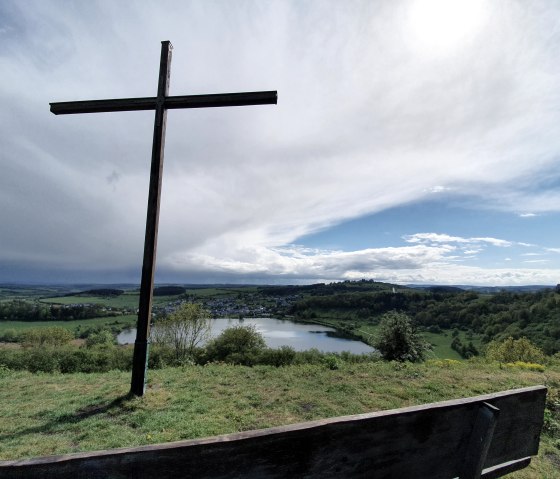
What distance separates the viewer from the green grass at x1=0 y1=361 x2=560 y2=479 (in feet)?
14.8

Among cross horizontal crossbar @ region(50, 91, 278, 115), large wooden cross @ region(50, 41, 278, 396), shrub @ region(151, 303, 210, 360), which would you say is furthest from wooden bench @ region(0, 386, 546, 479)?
Answer: shrub @ region(151, 303, 210, 360)

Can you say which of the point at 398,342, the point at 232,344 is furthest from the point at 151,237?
the point at 398,342

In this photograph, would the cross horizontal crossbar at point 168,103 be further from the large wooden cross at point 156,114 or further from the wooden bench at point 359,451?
the wooden bench at point 359,451

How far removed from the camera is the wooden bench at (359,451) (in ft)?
4.36

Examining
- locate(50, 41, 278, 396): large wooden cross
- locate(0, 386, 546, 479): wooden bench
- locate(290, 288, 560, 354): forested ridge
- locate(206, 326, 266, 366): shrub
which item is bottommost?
locate(290, 288, 560, 354): forested ridge

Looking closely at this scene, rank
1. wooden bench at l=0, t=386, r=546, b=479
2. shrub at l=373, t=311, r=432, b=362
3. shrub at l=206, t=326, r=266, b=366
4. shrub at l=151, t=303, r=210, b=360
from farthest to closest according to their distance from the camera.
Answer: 1. shrub at l=151, t=303, r=210, b=360
2. shrub at l=206, t=326, r=266, b=366
3. shrub at l=373, t=311, r=432, b=362
4. wooden bench at l=0, t=386, r=546, b=479

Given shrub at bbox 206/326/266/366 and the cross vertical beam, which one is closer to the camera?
the cross vertical beam

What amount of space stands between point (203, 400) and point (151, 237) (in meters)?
3.26

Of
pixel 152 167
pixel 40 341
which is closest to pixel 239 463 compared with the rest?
pixel 152 167

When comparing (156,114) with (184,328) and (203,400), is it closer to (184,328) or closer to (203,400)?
(203,400)

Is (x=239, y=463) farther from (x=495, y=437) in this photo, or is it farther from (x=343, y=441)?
(x=495, y=437)

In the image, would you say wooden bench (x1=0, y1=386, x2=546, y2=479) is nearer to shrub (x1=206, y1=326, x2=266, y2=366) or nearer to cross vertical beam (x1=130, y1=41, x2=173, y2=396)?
cross vertical beam (x1=130, y1=41, x2=173, y2=396)

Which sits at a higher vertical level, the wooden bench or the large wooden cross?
the large wooden cross

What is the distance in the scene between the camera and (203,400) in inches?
236
